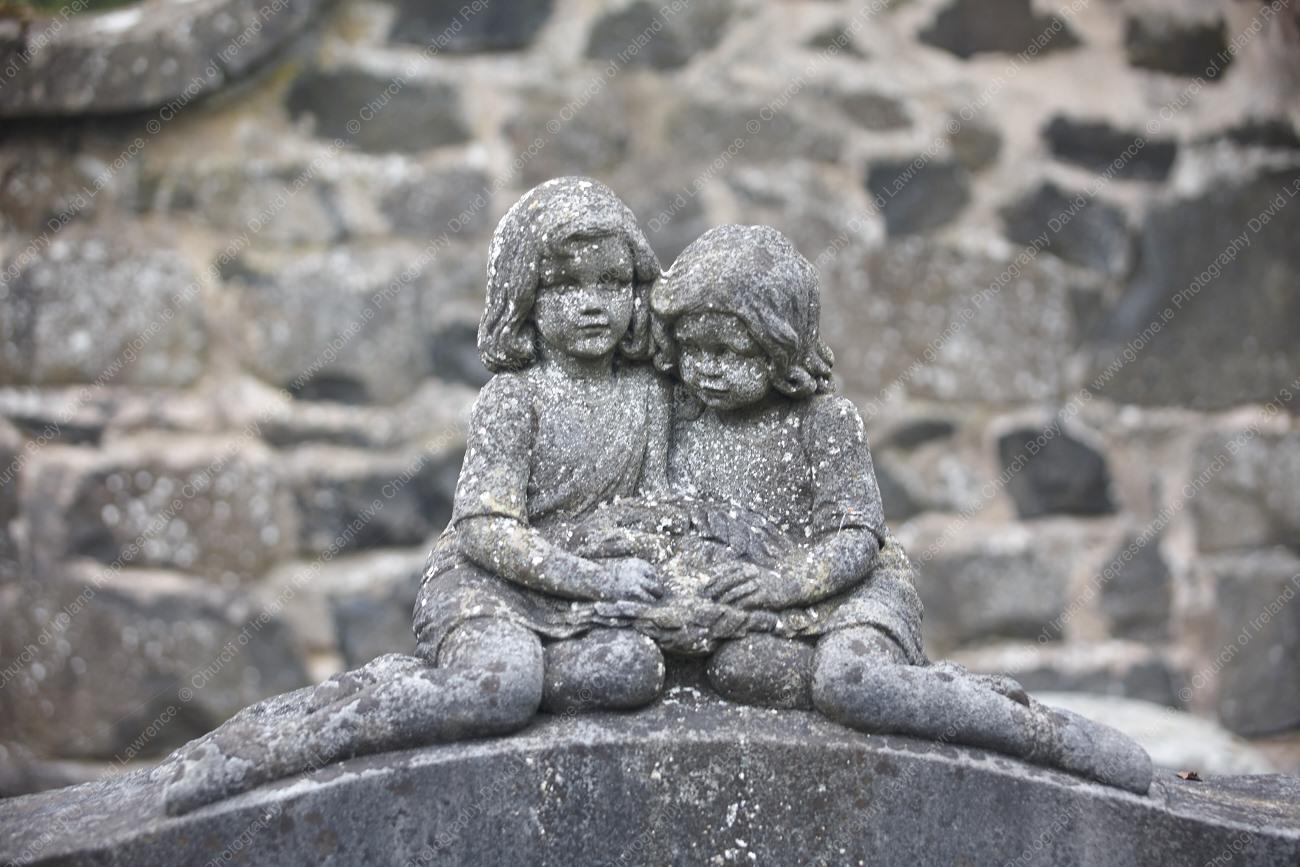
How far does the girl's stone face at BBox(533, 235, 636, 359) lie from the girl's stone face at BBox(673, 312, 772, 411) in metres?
0.14

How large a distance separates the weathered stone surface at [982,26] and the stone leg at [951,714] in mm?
2688

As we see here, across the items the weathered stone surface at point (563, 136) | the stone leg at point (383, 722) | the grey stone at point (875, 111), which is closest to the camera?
the stone leg at point (383, 722)

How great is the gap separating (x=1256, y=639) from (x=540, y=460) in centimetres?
303

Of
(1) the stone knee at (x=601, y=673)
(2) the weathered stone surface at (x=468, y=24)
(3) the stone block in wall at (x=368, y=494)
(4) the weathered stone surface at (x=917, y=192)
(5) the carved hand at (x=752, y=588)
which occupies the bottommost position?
(3) the stone block in wall at (x=368, y=494)

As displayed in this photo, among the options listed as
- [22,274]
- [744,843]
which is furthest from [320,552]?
[744,843]

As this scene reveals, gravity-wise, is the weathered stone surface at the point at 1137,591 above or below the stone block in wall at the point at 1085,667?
above

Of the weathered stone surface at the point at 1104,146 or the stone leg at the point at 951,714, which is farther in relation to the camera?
the weathered stone surface at the point at 1104,146

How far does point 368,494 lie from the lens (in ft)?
14.4

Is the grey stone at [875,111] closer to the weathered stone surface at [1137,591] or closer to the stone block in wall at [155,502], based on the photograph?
the weathered stone surface at [1137,591]

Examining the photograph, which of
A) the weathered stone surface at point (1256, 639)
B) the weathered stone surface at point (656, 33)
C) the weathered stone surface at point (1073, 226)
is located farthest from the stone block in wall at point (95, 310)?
the weathered stone surface at point (1256, 639)

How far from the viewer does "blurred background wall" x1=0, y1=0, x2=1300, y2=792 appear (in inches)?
168

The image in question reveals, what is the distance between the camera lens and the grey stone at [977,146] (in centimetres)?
462

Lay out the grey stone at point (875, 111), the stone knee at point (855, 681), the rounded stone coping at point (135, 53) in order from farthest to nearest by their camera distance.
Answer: the grey stone at point (875, 111)
the rounded stone coping at point (135, 53)
the stone knee at point (855, 681)

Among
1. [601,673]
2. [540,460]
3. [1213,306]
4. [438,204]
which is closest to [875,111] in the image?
[1213,306]
